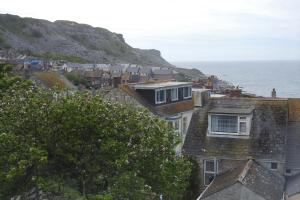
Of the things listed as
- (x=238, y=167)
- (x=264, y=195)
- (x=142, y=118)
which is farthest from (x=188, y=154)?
(x=142, y=118)

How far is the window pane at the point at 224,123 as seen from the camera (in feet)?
105

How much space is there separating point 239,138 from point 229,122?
3.74 ft

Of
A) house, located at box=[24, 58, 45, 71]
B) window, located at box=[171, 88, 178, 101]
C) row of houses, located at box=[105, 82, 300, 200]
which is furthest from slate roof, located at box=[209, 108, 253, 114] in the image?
house, located at box=[24, 58, 45, 71]

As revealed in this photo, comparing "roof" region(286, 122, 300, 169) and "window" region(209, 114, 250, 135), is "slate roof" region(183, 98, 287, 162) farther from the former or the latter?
"roof" region(286, 122, 300, 169)

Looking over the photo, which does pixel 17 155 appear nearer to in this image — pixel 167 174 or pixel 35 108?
pixel 35 108

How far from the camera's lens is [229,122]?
105ft

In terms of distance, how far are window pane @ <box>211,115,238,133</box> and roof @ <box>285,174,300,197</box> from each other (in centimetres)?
441

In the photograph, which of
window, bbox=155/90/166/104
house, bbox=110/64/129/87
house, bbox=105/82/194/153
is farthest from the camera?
house, bbox=110/64/129/87

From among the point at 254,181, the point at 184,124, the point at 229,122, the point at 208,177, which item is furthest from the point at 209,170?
the point at 184,124

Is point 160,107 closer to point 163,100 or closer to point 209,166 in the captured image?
point 163,100

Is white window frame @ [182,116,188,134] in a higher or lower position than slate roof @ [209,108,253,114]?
lower

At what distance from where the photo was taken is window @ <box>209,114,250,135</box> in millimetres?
31812

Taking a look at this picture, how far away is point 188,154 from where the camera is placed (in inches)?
1261

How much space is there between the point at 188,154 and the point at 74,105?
51.8 feet
